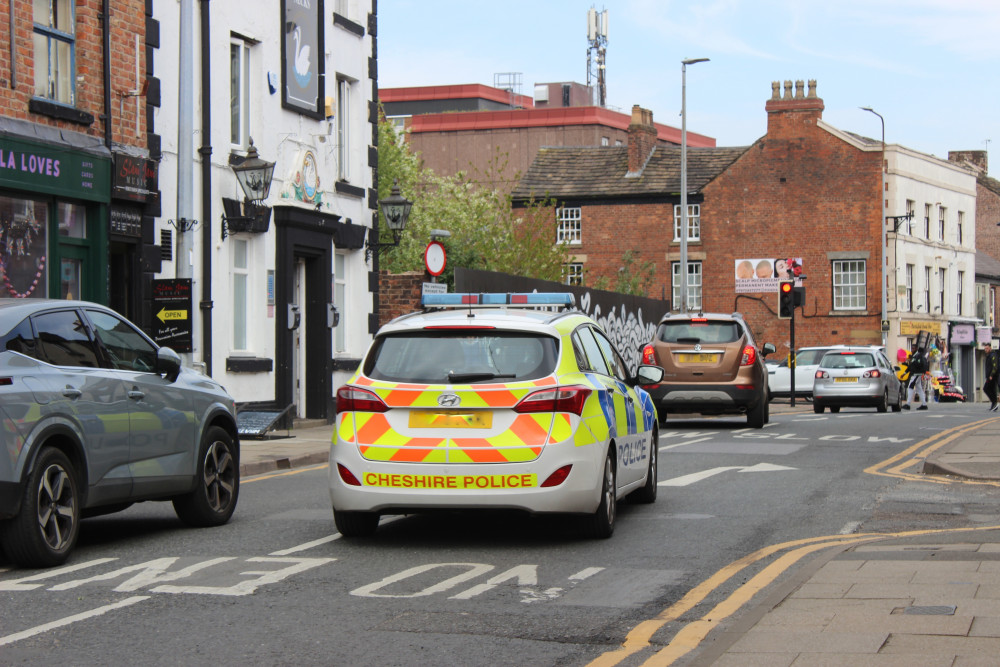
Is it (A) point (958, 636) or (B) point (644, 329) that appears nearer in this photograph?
(A) point (958, 636)

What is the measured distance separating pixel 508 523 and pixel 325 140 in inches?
555

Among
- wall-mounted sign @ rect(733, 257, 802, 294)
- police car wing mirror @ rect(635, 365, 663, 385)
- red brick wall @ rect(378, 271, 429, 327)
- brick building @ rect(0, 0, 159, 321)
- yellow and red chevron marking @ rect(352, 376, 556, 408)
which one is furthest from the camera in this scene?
wall-mounted sign @ rect(733, 257, 802, 294)

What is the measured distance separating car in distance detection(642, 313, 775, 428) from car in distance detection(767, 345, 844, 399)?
2009 centimetres

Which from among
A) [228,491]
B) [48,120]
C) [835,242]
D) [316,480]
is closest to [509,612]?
[228,491]

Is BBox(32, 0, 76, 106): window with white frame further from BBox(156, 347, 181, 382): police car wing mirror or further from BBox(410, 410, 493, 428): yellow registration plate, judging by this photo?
BBox(410, 410, 493, 428): yellow registration plate

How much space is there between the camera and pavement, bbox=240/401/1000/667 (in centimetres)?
586

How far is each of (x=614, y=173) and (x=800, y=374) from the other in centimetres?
1755

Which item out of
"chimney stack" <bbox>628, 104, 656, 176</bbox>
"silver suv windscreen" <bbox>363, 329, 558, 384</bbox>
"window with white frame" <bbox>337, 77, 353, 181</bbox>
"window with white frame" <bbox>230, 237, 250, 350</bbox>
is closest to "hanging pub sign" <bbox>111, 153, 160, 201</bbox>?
"window with white frame" <bbox>230, 237, 250, 350</bbox>

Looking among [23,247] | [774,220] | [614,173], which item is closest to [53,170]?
[23,247]

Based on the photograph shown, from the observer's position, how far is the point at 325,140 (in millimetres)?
23594

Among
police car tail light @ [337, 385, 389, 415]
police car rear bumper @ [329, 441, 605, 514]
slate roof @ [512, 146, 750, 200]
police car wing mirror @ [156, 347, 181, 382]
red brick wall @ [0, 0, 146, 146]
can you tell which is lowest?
police car rear bumper @ [329, 441, 605, 514]

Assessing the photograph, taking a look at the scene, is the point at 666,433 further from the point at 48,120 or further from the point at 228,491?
the point at 228,491

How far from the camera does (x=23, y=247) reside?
16484mm

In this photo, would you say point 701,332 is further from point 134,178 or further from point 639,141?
point 639,141
